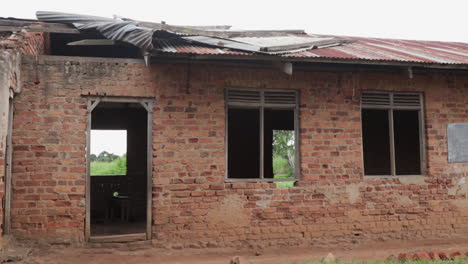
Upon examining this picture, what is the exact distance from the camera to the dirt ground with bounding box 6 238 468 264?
6152mm

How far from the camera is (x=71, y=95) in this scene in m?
6.44

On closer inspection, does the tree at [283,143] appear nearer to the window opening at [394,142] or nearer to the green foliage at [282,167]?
the green foliage at [282,167]

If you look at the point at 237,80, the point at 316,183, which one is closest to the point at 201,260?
the point at 316,183

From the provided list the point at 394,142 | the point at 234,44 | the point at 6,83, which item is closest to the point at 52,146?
the point at 6,83

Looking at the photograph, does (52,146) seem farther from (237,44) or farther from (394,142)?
(394,142)

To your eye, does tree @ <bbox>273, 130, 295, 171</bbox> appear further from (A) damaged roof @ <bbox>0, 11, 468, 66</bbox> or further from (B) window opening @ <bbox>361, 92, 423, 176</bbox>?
(A) damaged roof @ <bbox>0, 11, 468, 66</bbox>

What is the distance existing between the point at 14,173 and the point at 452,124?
23.0 feet

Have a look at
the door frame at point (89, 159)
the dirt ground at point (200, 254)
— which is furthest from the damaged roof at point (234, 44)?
the dirt ground at point (200, 254)

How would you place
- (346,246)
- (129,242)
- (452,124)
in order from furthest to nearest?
1. (452,124)
2. (346,246)
3. (129,242)

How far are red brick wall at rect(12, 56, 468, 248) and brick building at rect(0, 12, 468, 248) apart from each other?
17mm

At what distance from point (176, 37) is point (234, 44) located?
89 centimetres

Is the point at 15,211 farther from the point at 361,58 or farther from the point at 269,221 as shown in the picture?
the point at 361,58

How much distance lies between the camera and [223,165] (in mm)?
6898

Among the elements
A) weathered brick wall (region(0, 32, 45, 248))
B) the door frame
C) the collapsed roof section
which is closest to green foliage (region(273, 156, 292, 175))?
the collapsed roof section
